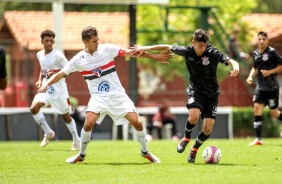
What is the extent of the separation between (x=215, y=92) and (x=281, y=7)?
155 ft

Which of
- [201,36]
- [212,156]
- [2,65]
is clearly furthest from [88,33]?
[212,156]

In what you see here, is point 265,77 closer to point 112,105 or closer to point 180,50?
point 180,50

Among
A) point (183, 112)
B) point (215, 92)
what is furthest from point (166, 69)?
point (215, 92)

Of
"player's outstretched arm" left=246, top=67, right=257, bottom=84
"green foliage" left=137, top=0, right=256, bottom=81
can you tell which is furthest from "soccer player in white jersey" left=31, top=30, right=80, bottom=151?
"green foliage" left=137, top=0, right=256, bottom=81

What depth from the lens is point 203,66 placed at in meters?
12.7

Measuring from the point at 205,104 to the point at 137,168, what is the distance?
1.67m

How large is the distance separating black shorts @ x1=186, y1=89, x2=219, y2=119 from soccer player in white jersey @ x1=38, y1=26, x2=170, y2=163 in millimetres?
887

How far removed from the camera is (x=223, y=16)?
120 feet

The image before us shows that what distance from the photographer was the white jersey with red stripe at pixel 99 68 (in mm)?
12562

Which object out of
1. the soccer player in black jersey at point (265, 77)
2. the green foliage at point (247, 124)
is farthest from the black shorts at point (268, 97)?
the green foliage at point (247, 124)

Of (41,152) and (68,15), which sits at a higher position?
(68,15)

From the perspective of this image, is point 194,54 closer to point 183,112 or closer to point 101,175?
point 101,175

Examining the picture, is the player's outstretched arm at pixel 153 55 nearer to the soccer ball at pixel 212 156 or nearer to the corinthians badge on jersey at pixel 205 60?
the corinthians badge on jersey at pixel 205 60

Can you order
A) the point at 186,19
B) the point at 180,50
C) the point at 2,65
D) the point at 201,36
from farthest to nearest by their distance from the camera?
1. the point at 186,19
2. the point at 180,50
3. the point at 201,36
4. the point at 2,65
